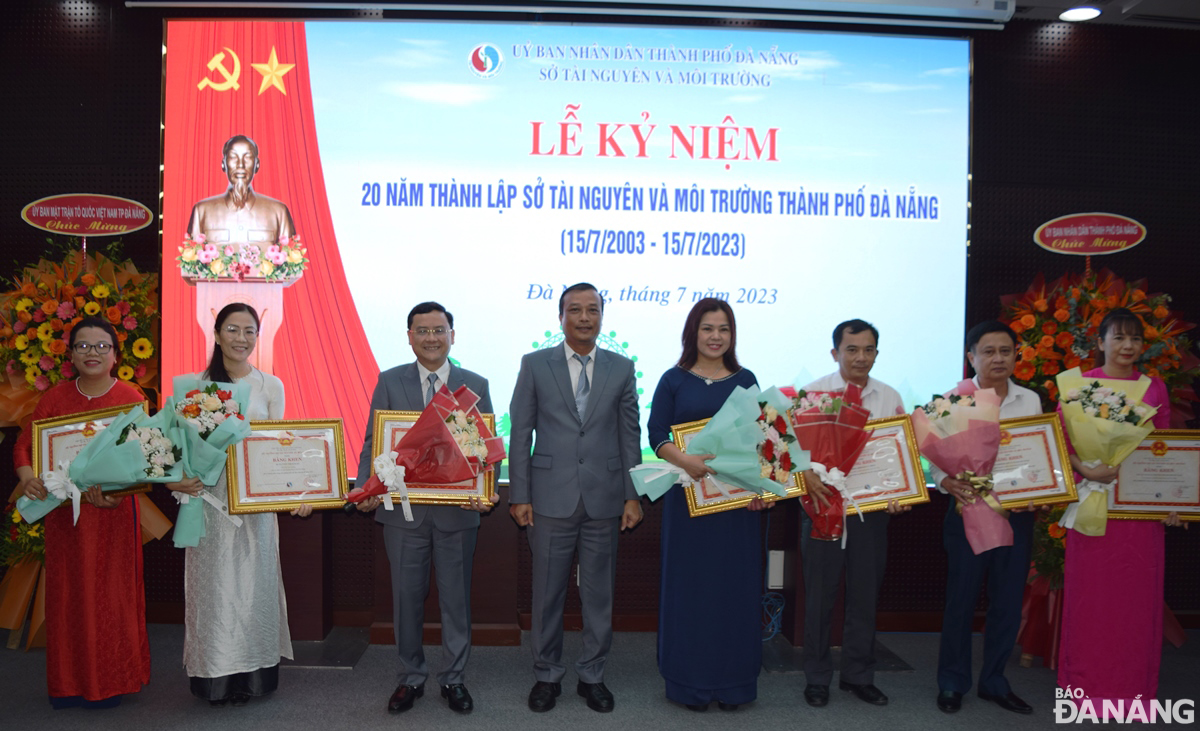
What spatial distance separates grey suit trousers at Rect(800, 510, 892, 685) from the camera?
3.39 meters

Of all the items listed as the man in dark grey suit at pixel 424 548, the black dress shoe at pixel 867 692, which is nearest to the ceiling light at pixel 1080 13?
the black dress shoe at pixel 867 692

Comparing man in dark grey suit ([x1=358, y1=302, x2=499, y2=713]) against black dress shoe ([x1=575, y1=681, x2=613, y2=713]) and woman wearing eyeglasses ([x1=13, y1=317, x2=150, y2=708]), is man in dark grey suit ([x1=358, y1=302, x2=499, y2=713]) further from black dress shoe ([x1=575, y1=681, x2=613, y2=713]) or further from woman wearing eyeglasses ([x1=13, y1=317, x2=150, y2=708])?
woman wearing eyeglasses ([x1=13, y1=317, x2=150, y2=708])

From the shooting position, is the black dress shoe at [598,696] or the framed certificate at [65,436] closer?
the framed certificate at [65,436]

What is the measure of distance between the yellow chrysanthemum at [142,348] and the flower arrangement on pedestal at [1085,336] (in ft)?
15.4

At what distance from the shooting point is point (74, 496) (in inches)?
119

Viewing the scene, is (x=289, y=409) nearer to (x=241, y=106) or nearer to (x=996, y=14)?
(x=241, y=106)

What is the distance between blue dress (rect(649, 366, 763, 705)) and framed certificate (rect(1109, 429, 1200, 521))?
5.23 feet

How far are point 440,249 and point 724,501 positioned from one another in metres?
2.14

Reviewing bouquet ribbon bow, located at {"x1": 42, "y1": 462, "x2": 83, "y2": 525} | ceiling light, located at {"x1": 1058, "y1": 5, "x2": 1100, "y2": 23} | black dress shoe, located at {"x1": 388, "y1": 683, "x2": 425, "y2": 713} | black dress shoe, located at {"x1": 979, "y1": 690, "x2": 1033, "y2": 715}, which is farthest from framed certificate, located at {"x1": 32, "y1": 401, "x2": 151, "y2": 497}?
ceiling light, located at {"x1": 1058, "y1": 5, "x2": 1100, "y2": 23}

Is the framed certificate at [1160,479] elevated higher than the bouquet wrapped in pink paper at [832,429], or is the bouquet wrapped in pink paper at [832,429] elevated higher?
the bouquet wrapped in pink paper at [832,429]

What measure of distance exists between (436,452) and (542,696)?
1.18 m

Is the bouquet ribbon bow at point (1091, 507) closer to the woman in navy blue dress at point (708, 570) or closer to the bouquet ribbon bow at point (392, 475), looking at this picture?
the woman in navy blue dress at point (708, 570)

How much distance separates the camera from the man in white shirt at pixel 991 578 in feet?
10.8

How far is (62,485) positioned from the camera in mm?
3018
